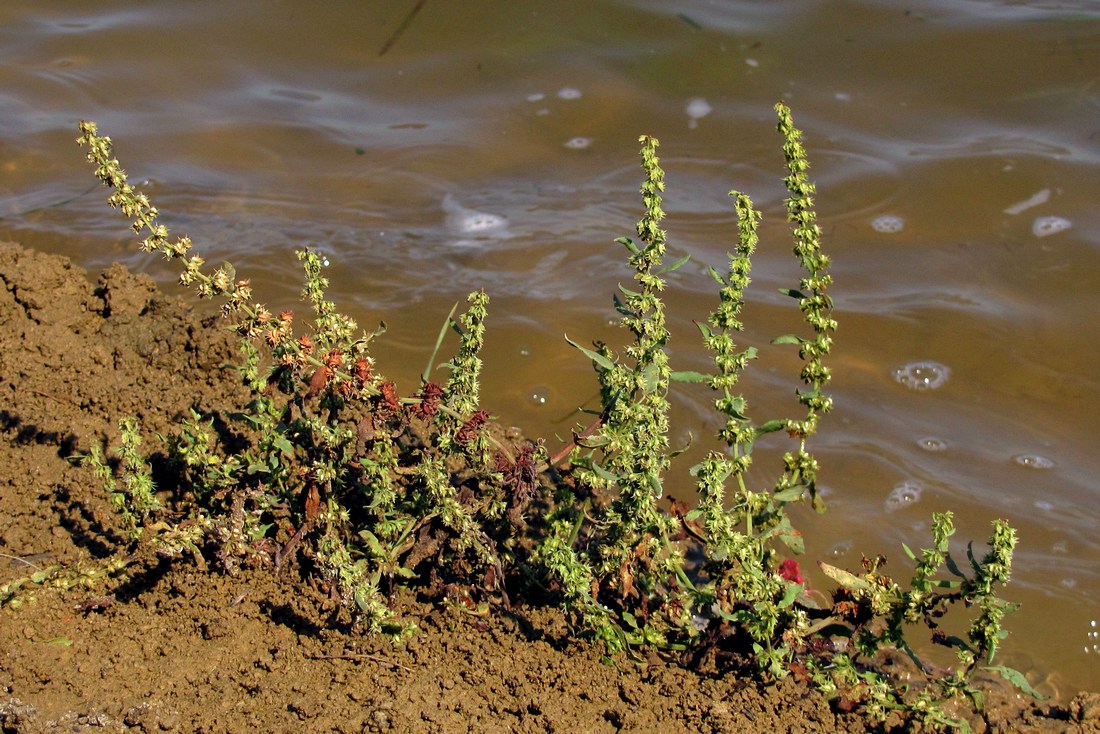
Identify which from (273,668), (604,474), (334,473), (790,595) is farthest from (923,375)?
(273,668)

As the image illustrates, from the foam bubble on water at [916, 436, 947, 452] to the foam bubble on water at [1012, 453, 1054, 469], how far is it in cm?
28

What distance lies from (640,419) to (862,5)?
6416 mm

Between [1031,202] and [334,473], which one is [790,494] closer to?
[334,473]

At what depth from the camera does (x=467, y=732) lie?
8.20ft

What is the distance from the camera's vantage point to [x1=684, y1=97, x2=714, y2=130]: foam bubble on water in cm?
698

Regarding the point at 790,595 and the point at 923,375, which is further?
the point at 923,375

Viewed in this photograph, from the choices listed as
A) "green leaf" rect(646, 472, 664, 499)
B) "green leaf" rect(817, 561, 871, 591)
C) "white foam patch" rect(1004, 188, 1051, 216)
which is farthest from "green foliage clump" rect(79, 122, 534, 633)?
"white foam patch" rect(1004, 188, 1051, 216)

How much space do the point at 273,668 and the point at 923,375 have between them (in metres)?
3.24

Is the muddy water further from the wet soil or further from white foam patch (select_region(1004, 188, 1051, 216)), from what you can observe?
the wet soil

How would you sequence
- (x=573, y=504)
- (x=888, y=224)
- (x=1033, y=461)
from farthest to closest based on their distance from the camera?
1. (x=888, y=224)
2. (x=1033, y=461)
3. (x=573, y=504)

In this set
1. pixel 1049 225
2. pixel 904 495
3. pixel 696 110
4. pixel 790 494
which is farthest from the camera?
pixel 696 110

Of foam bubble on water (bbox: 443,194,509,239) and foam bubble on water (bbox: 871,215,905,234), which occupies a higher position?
foam bubble on water (bbox: 871,215,905,234)

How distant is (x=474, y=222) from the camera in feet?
19.7

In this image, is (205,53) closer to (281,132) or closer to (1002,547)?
(281,132)
